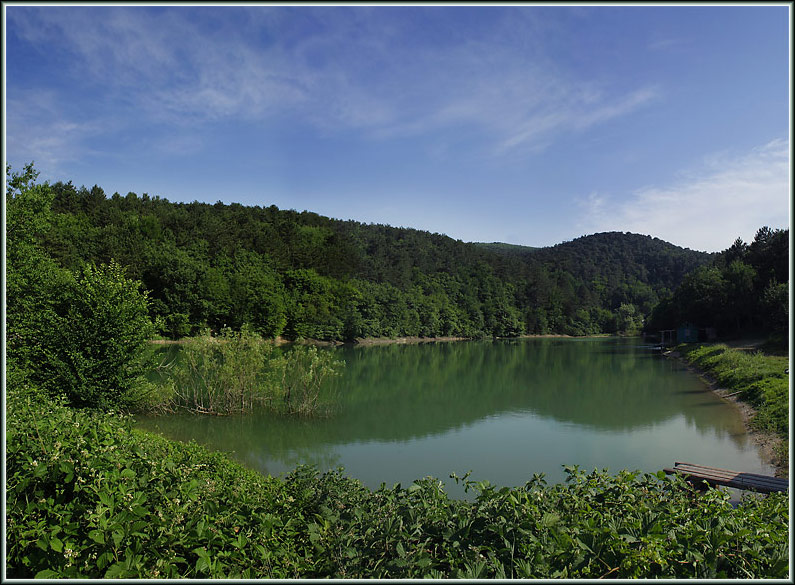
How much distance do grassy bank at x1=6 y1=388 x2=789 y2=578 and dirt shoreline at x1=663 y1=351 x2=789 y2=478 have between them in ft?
27.2

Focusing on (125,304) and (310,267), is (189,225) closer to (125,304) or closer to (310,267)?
(310,267)

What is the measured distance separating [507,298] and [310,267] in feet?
114

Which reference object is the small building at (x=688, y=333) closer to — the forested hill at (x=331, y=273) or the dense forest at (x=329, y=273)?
the dense forest at (x=329, y=273)

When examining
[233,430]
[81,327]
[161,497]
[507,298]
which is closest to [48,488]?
[161,497]

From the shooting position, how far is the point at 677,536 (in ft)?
8.71

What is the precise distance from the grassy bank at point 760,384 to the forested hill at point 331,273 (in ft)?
56.3

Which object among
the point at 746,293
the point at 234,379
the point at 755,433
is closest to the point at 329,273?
the point at 746,293

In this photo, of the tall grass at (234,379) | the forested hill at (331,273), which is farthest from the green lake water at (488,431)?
the forested hill at (331,273)

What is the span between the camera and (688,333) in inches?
1639

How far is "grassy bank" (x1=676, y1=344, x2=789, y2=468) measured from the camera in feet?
42.5

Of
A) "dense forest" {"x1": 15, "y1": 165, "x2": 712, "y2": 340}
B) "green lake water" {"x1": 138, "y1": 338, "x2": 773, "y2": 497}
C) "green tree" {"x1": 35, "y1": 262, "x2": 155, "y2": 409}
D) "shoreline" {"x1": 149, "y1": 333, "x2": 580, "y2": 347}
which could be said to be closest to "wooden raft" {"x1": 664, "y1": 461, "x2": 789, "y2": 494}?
"green lake water" {"x1": 138, "y1": 338, "x2": 773, "y2": 497}

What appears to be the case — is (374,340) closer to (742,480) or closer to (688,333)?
(688,333)

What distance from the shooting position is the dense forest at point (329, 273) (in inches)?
1548

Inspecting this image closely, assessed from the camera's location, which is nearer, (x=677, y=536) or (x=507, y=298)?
(x=677, y=536)
